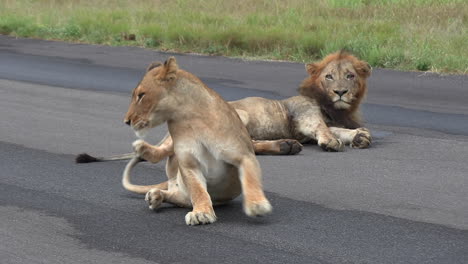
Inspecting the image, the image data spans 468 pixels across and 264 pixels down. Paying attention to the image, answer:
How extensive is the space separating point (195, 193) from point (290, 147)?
2.64 meters

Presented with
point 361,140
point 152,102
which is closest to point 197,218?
point 152,102

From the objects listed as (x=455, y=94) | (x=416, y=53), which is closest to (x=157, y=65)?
(x=455, y=94)

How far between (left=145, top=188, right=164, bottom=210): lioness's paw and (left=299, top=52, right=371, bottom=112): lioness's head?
3.20 m

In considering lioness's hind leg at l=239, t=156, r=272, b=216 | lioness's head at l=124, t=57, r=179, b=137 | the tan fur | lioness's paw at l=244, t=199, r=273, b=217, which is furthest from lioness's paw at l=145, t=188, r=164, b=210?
the tan fur

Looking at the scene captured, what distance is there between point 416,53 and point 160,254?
381 inches

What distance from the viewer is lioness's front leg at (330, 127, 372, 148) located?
944cm

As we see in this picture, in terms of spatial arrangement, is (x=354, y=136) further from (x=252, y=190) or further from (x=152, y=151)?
(x=252, y=190)

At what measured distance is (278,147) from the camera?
356 inches

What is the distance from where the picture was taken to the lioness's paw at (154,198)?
6867 millimetres

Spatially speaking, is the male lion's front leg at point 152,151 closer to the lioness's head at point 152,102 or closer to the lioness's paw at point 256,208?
Answer: the lioness's head at point 152,102

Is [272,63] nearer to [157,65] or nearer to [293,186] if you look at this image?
[293,186]

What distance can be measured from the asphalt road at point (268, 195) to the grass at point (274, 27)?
2016mm

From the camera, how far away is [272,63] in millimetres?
15844

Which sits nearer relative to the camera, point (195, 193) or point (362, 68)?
point (195, 193)
